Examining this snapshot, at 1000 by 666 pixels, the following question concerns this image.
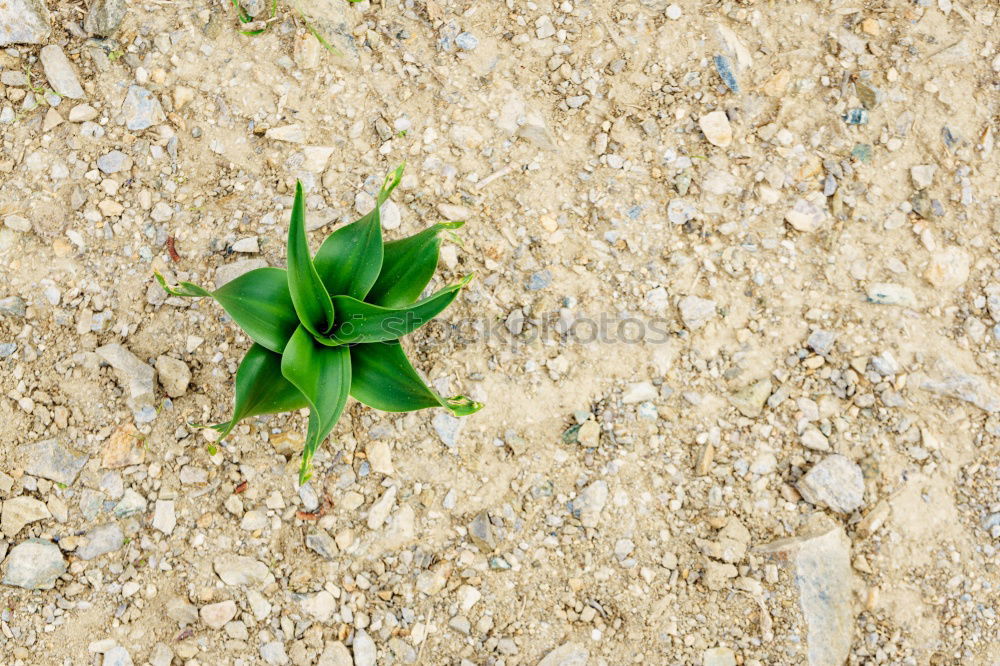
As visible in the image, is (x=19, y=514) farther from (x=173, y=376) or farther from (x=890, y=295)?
(x=890, y=295)

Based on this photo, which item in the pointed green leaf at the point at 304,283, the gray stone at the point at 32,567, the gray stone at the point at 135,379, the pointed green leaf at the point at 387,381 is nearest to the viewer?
the pointed green leaf at the point at 304,283

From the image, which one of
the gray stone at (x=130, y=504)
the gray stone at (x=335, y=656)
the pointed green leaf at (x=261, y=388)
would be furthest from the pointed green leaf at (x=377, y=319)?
the gray stone at (x=335, y=656)

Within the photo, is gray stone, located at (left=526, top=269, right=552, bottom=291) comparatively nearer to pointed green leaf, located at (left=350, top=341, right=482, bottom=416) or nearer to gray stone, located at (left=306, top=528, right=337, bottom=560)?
pointed green leaf, located at (left=350, top=341, right=482, bottom=416)

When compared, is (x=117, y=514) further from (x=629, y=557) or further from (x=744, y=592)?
(x=744, y=592)

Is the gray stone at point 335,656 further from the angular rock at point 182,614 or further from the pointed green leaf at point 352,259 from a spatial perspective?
the pointed green leaf at point 352,259

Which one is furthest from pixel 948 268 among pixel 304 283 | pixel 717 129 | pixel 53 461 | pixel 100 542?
pixel 53 461

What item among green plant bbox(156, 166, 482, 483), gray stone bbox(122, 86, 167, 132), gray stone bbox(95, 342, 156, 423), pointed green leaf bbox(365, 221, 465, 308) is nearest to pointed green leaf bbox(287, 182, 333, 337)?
green plant bbox(156, 166, 482, 483)
